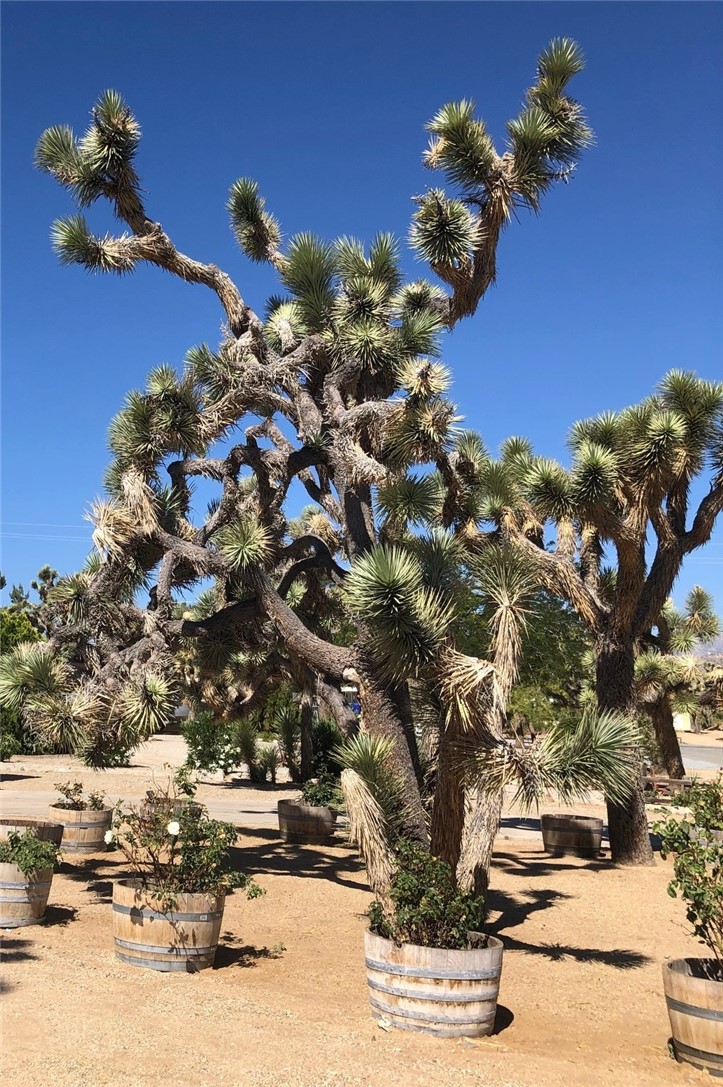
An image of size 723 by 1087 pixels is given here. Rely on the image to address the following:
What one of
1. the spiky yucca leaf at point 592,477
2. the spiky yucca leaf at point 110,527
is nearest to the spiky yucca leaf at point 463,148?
the spiky yucca leaf at point 592,477

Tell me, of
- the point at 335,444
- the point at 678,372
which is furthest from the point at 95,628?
the point at 678,372

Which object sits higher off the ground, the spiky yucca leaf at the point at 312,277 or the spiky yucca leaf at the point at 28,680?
the spiky yucca leaf at the point at 312,277

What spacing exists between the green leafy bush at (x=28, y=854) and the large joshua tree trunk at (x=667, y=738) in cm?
1767

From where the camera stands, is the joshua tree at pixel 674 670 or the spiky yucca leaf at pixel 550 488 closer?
the spiky yucca leaf at pixel 550 488

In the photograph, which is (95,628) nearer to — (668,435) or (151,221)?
(151,221)

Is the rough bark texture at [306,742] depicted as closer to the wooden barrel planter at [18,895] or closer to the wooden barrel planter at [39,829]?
the wooden barrel planter at [39,829]

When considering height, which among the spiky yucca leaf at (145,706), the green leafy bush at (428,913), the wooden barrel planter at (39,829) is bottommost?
the green leafy bush at (428,913)

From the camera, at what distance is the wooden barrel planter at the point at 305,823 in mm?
13125

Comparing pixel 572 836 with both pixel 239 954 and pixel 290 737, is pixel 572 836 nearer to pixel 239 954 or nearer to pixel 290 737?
pixel 239 954

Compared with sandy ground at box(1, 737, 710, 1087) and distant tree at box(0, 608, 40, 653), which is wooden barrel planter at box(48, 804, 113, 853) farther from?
distant tree at box(0, 608, 40, 653)

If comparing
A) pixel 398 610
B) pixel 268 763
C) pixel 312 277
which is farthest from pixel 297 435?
pixel 268 763

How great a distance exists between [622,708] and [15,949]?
8.89m

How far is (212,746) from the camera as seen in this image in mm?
22438

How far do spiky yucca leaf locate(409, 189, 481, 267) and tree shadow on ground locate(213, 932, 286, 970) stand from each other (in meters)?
7.03
